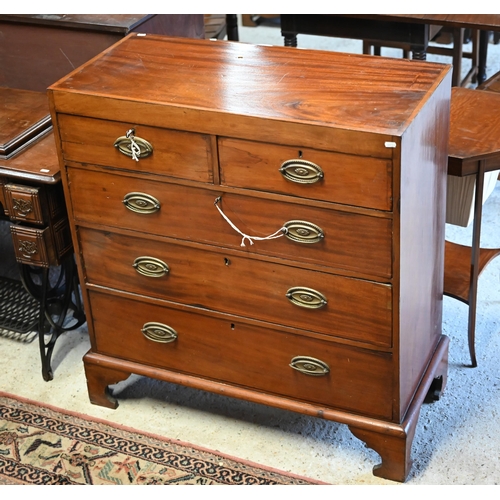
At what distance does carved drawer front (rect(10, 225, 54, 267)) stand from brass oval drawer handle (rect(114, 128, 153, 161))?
0.51 metres

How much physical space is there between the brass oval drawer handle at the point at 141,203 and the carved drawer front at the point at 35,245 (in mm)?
391

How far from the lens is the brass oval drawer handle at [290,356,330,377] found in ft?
8.43

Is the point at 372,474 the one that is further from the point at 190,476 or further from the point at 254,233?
the point at 254,233

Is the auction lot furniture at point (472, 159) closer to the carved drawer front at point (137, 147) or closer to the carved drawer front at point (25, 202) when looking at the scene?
the carved drawer front at point (137, 147)

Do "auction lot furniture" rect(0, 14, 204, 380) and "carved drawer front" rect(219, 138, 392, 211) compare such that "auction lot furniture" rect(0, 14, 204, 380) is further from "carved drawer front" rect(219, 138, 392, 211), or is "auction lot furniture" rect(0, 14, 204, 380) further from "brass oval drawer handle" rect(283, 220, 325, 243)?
"brass oval drawer handle" rect(283, 220, 325, 243)

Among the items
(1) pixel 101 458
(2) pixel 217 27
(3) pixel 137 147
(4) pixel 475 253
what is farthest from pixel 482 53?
(1) pixel 101 458

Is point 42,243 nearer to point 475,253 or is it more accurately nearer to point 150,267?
point 150,267

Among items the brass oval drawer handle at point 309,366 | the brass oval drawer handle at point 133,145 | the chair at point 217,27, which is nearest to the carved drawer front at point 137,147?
the brass oval drawer handle at point 133,145

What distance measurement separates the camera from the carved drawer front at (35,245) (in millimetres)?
2779

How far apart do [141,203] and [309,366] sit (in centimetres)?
68

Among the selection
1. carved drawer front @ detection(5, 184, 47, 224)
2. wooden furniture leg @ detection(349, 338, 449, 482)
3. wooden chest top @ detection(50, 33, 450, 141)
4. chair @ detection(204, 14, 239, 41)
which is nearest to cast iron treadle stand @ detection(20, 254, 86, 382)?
carved drawer front @ detection(5, 184, 47, 224)

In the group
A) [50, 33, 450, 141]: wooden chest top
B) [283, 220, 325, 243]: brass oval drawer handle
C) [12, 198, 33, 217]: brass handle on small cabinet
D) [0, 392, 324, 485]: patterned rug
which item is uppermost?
[50, 33, 450, 141]: wooden chest top

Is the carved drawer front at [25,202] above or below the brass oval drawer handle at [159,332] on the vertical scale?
above
